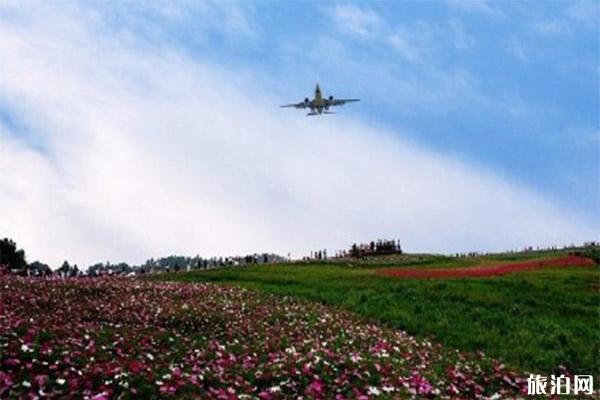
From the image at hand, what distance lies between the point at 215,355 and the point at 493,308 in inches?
664

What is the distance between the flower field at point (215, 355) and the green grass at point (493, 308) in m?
2.14

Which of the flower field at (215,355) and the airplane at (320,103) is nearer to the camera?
the flower field at (215,355)

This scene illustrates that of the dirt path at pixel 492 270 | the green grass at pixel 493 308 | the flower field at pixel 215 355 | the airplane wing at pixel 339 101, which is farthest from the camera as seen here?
the airplane wing at pixel 339 101

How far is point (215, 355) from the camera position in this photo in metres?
20.9

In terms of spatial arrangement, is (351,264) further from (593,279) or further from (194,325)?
(194,325)

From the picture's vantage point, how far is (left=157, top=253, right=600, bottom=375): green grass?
26797mm

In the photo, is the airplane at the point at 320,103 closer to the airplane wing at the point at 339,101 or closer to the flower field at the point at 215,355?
the airplane wing at the point at 339,101

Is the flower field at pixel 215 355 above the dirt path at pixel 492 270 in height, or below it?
below

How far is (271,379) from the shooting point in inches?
726

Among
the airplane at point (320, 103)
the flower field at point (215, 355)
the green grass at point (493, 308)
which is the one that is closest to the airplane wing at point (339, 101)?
the airplane at point (320, 103)

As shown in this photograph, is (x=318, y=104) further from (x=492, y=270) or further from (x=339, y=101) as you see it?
(x=492, y=270)

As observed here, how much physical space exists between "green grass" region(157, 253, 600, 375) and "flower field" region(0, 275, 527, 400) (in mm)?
2139

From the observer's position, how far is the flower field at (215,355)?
17.2m

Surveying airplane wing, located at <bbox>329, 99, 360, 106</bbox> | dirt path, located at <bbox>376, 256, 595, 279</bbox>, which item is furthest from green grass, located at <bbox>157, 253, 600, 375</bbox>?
airplane wing, located at <bbox>329, 99, 360, 106</bbox>
